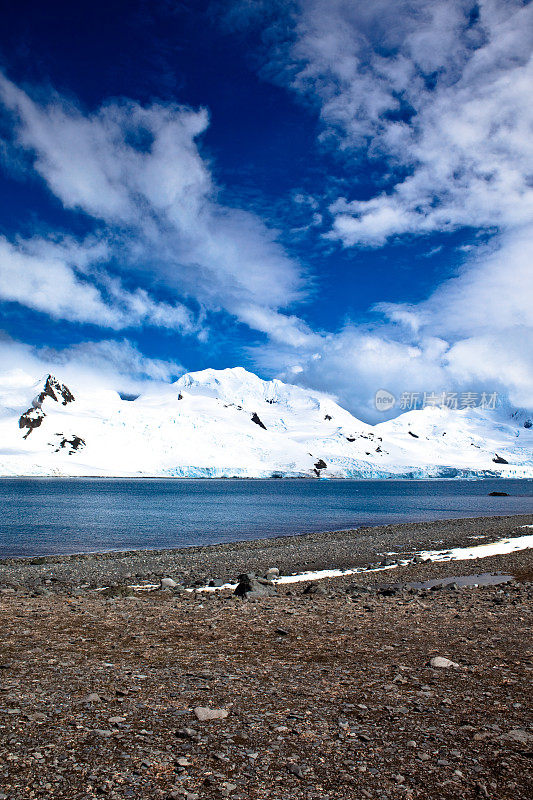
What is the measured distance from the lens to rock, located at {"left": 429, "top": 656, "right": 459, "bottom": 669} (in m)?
9.30

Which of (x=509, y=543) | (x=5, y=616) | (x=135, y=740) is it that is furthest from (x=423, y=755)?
(x=509, y=543)

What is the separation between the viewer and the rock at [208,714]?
7.07 meters

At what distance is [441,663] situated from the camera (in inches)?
370

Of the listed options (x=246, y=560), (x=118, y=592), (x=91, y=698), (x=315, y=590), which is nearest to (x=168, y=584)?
(x=118, y=592)

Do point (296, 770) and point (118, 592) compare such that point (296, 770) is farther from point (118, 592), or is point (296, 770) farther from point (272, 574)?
point (272, 574)

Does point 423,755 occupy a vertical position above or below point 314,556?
above

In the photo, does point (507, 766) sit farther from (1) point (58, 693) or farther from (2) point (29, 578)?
(2) point (29, 578)

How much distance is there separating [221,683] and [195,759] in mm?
2621

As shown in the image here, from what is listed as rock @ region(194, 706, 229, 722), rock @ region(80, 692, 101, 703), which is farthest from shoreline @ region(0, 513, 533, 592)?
rock @ region(194, 706, 229, 722)

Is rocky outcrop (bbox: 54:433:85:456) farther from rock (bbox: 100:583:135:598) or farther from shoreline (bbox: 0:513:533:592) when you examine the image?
rock (bbox: 100:583:135:598)

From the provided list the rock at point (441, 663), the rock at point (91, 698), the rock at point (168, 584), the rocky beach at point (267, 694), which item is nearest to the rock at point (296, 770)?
the rocky beach at point (267, 694)

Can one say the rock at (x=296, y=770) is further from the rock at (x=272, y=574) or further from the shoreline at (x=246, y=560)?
the rock at (x=272, y=574)

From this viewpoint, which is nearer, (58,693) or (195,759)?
(195,759)

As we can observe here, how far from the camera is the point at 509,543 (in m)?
→ 36.2
